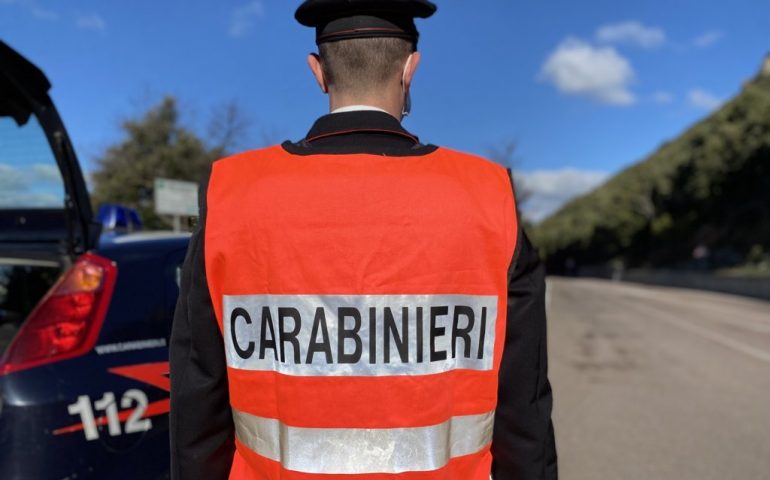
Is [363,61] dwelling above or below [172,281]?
above

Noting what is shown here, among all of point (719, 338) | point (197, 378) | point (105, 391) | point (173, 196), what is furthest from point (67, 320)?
point (719, 338)

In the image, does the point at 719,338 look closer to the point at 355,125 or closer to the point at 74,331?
the point at 74,331

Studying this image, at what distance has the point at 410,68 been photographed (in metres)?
1.43

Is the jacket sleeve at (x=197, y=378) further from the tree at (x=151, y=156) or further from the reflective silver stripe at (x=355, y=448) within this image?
the tree at (x=151, y=156)

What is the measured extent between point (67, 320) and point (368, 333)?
5.29 ft

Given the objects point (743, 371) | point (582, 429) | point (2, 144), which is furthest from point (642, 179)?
point (2, 144)

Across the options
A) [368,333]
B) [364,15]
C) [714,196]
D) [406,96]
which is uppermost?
[714,196]

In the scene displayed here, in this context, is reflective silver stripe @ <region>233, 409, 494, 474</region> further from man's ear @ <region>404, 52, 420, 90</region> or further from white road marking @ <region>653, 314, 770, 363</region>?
white road marking @ <region>653, 314, 770, 363</region>

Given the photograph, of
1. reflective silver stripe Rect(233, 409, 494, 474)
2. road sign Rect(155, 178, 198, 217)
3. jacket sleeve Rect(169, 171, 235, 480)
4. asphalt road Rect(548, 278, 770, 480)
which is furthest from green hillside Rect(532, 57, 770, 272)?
jacket sleeve Rect(169, 171, 235, 480)

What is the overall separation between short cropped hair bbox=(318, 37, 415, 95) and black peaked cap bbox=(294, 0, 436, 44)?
2 centimetres

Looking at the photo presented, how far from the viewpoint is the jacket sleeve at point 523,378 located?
1329mm

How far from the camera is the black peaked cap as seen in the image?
4.44 feet

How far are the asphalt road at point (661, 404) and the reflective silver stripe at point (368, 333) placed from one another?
3.41 m

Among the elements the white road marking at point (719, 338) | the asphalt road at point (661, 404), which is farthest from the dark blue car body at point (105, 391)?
the white road marking at point (719, 338)
